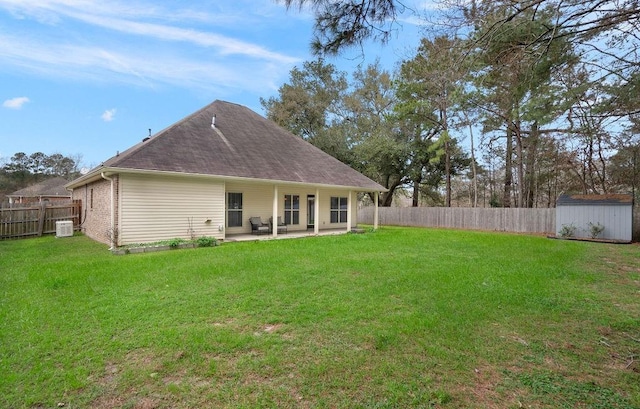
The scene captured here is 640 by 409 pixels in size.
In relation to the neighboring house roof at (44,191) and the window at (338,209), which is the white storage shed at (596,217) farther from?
the neighboring house roof at (44,191)

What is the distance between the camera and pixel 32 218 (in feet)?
41.7

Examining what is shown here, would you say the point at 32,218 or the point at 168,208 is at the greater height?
the point at 168,208

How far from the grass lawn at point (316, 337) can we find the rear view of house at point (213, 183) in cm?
331

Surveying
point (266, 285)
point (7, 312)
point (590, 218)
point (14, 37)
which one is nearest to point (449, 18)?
point (266, 285)

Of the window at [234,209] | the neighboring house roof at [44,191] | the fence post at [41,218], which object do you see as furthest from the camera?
the neighboring house roof at [44,191]

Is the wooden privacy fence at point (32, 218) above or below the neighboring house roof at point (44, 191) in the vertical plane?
below

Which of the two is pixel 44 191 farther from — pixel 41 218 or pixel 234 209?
pixel 234 209

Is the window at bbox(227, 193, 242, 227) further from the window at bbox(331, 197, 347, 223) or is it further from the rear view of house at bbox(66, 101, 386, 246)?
the window at bbox(331, 197, 347, 223)

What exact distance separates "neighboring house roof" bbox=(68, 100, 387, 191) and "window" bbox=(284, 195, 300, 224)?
146 centimetres

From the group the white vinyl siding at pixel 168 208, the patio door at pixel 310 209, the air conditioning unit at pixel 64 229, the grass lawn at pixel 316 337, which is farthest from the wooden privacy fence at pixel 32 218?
the patio door at pixel 310 209

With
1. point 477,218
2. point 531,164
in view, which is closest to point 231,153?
point 477,218

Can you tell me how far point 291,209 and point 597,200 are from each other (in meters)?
13.1

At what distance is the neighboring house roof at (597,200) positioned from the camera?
12.5m

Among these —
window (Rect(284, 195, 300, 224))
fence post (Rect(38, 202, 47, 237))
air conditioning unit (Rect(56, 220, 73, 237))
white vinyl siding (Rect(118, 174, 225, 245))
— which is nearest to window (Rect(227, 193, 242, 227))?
white vinyl siding (Rect(118, 174, 225, 245))
